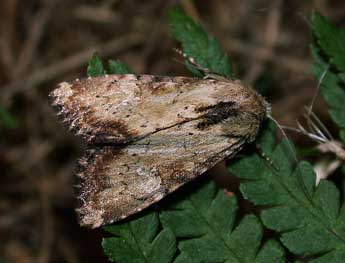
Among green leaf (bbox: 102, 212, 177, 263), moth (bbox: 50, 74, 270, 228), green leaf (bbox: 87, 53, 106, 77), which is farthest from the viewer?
moth (bbox: 50, 74, 270, 228)

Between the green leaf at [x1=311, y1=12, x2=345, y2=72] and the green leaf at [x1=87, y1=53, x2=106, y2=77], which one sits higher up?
the green leaf at [x1=311, y1=12, x2=345, y2=72]

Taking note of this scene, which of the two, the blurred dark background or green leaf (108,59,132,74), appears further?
the blurred dark background

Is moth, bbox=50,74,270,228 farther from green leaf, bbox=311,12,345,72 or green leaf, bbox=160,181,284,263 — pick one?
green leaf, bbox=311,12,345,72

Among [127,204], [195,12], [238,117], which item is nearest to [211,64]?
[238,117]

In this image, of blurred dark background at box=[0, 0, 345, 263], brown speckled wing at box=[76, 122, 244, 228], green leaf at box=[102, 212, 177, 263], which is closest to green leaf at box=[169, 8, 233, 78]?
brown speckled wing at box=[76, 122, 244, 228]

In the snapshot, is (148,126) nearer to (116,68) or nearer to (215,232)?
(116,68)

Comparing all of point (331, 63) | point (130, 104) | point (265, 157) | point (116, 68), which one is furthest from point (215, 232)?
point (331, 63)

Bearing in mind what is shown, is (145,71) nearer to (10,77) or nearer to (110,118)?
(10,77)
